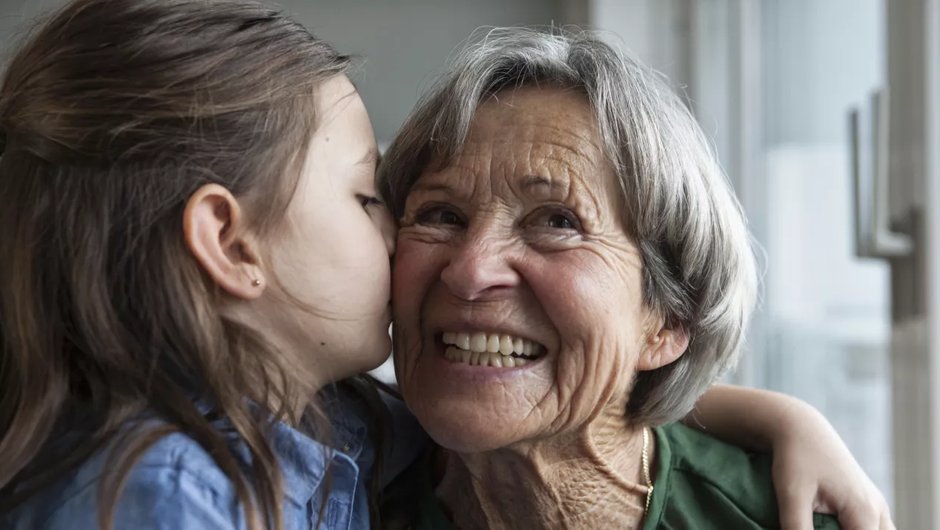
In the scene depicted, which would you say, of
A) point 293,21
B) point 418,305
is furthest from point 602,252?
point 293,21

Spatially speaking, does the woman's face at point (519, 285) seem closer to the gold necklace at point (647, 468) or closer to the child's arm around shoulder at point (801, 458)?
the gold necklace at point (647, 468)

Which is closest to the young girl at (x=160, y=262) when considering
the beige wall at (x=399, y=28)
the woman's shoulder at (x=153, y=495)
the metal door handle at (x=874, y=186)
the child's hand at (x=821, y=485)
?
the woman's shoulder at (x=153, y=495)

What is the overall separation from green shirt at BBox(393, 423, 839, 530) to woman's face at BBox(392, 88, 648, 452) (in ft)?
0.61

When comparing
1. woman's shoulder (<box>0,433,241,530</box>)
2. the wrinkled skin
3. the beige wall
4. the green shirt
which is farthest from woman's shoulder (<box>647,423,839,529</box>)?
the beige wall

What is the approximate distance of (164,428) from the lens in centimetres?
115

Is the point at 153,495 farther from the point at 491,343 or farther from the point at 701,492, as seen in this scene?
the point at 701,492

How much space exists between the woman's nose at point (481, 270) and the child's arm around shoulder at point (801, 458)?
0.48 meters

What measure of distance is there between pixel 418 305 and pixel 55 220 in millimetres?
470

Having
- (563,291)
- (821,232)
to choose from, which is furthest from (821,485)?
(821,232)

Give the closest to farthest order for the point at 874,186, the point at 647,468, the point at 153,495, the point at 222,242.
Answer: the point at 153,495 < the point at 222,242 < the point at 647,468 < the point at 874,186

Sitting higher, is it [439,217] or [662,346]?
[439,217]

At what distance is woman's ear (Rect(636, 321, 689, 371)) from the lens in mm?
1512

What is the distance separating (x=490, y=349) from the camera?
1.38 meters

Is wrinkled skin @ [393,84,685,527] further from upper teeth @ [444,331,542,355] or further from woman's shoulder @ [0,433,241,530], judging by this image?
woman's shoulder @ [0,433,241,530]
